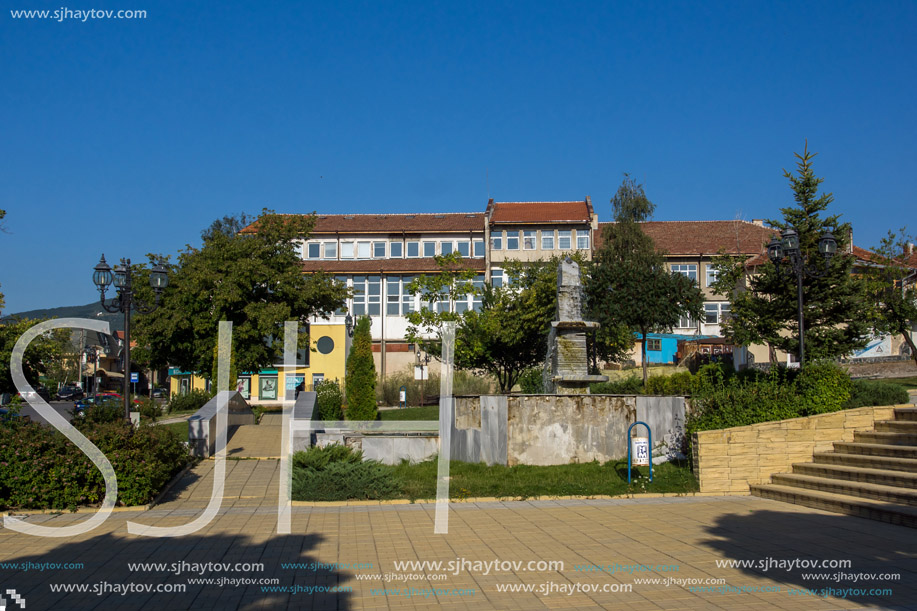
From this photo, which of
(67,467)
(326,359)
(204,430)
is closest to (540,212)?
(326,359)

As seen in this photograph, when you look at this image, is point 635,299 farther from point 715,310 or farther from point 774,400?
point 715,310

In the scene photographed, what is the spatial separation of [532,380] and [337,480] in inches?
742

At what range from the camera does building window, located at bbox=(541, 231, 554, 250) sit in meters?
54.7

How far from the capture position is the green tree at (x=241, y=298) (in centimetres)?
2848

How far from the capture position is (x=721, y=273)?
3331 cm

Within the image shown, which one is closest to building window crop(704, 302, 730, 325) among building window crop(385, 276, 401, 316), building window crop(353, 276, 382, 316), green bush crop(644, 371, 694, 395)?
building window crop(385, 276, 401, 316)

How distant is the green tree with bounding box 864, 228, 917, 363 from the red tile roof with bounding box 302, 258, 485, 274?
86.7ft

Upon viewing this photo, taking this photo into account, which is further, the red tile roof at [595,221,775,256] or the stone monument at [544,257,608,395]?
the red tile roof at [595,221,775,256]

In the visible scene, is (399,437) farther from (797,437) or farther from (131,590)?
(131,590)

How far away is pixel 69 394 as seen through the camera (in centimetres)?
6312

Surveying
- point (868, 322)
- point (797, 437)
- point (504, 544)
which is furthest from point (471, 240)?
point (504, 544)

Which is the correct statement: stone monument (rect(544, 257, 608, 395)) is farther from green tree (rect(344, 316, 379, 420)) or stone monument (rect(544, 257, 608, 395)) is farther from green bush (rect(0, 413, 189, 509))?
green tree (rect(344, 316, 379, 420))

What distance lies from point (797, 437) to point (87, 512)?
11688 mm

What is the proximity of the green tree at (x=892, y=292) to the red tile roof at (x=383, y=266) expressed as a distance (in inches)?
1041
